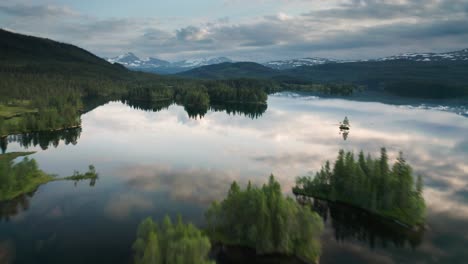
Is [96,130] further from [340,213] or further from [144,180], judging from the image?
[340,213]

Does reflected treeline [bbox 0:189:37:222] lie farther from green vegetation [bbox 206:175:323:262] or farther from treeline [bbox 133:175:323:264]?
green vegetation [bbox 206:175:323:262]

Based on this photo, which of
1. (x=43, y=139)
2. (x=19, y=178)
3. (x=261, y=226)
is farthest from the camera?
(x=43, y=139)

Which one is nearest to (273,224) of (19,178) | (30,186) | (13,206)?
(13,206)

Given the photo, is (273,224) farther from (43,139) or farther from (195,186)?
(43,139)

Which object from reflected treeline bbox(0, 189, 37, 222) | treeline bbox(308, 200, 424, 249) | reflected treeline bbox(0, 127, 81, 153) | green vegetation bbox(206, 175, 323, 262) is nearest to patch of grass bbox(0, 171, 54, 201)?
reflected treeline bbox(0, 189, 37, 222)

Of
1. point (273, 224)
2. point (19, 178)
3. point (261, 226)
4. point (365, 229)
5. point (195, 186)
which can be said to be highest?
point (273, 224)

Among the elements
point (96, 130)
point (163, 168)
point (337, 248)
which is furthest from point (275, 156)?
point (96, 130)
